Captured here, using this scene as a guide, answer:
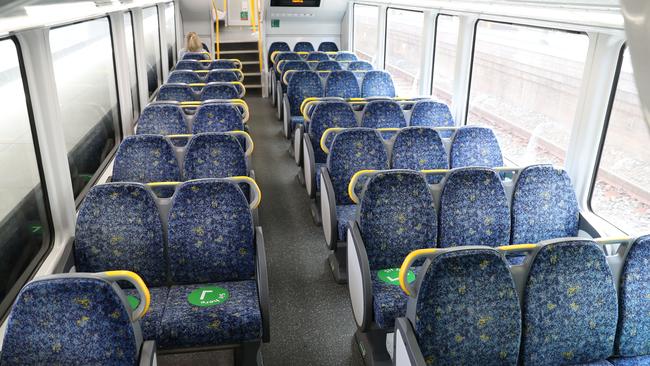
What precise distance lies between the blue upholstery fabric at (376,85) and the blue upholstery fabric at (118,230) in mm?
5205

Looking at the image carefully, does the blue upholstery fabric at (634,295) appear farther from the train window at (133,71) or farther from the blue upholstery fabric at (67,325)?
the train window at (133,71)

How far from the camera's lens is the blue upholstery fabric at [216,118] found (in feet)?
18.2

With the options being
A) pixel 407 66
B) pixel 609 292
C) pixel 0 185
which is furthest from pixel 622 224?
pixel 407 66

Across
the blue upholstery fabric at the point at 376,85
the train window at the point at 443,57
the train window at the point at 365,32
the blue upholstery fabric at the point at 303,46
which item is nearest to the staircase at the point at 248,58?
the blue upholstery fabric at the point at 303,46

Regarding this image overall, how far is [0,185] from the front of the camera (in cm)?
579

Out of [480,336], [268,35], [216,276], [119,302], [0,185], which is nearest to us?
[119,302]

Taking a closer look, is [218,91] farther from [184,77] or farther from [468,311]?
[468,311]

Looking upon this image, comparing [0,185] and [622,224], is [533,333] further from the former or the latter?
[0,185]

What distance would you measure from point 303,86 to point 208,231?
16.6ft

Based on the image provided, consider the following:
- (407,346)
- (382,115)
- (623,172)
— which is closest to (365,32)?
(382,115)

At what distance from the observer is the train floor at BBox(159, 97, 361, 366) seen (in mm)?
3586

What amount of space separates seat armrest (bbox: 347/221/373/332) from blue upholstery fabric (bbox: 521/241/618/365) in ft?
3.17

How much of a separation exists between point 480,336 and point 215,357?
6.18 feet

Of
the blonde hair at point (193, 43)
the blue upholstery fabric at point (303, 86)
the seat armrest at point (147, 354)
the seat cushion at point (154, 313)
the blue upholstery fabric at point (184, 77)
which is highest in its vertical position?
the blonde hair at point (193, 43)
